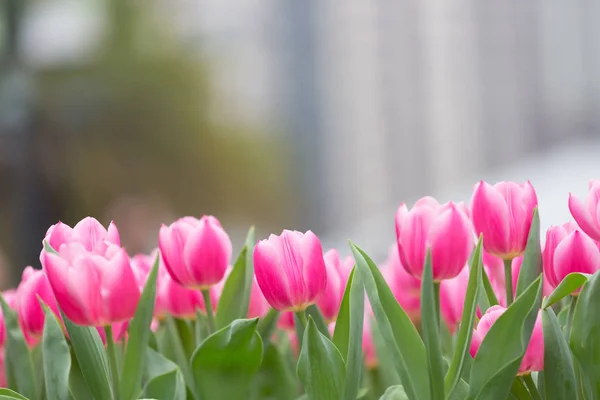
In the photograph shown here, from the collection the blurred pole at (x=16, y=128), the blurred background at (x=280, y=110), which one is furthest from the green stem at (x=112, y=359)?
the blurred pole at (x=16, y=128)

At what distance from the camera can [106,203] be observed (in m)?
10.2

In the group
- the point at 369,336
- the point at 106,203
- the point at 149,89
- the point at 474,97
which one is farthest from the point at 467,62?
the point at 369,336

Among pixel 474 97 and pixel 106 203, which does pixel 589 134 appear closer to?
pixel 474 97

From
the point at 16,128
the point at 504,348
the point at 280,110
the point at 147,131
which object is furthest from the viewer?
the point at 280,110

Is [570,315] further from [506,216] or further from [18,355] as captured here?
[18,355]

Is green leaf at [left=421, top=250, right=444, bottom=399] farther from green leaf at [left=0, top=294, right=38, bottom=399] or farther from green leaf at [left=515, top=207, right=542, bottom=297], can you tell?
green leaf at [left=0, top=294, right=38, bottom=399]

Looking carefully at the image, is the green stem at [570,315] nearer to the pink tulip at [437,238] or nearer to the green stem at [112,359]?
the pink tulip at [437,238]

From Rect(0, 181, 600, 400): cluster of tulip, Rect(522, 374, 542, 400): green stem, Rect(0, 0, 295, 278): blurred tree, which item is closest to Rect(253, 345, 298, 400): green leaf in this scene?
Rect(0, 181, 600, 400): cluster of tulip

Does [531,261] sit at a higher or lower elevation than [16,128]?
lower

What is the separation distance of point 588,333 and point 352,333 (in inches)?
3.1

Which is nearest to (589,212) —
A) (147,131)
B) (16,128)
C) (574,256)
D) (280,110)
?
(574,256)

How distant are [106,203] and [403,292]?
10.1 metres

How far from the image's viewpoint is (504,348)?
27 centimetres

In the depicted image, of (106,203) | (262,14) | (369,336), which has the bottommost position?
(106,203)
